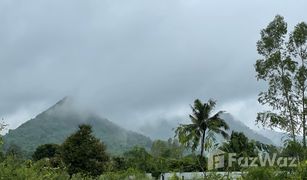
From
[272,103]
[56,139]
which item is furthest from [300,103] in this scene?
[56,139]

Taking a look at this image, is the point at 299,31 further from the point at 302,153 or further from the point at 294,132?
the point at 302,153

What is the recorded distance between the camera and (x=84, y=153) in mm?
36844

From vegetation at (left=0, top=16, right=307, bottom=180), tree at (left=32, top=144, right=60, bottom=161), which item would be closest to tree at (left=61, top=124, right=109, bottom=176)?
vegetation at (left=0, top=16, right=307, bottom=180)

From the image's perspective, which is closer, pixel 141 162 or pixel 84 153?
pixel 141 162

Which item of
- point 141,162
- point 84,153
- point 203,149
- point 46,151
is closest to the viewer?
point 203,149

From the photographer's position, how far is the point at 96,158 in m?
37.7

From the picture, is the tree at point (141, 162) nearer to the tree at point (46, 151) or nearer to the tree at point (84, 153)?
the tree at point (84, 153)

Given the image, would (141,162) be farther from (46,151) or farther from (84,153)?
(46,151)

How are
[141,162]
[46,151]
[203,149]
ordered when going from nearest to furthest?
1. [203,149]
2. [141,162]
3. [46,151]

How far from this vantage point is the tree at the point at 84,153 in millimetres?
36625

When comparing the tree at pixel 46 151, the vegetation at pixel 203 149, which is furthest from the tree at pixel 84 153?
the tree at pixel 46 151

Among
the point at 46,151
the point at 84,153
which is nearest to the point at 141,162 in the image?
the point at 84,153

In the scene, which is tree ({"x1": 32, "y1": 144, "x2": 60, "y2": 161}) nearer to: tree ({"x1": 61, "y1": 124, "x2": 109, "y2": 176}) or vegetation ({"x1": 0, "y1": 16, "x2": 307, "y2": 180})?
vegetation ({"x1": 0, "y1": 16, "x2": 307, "y2": 180})

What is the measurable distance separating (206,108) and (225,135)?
2.74 m
